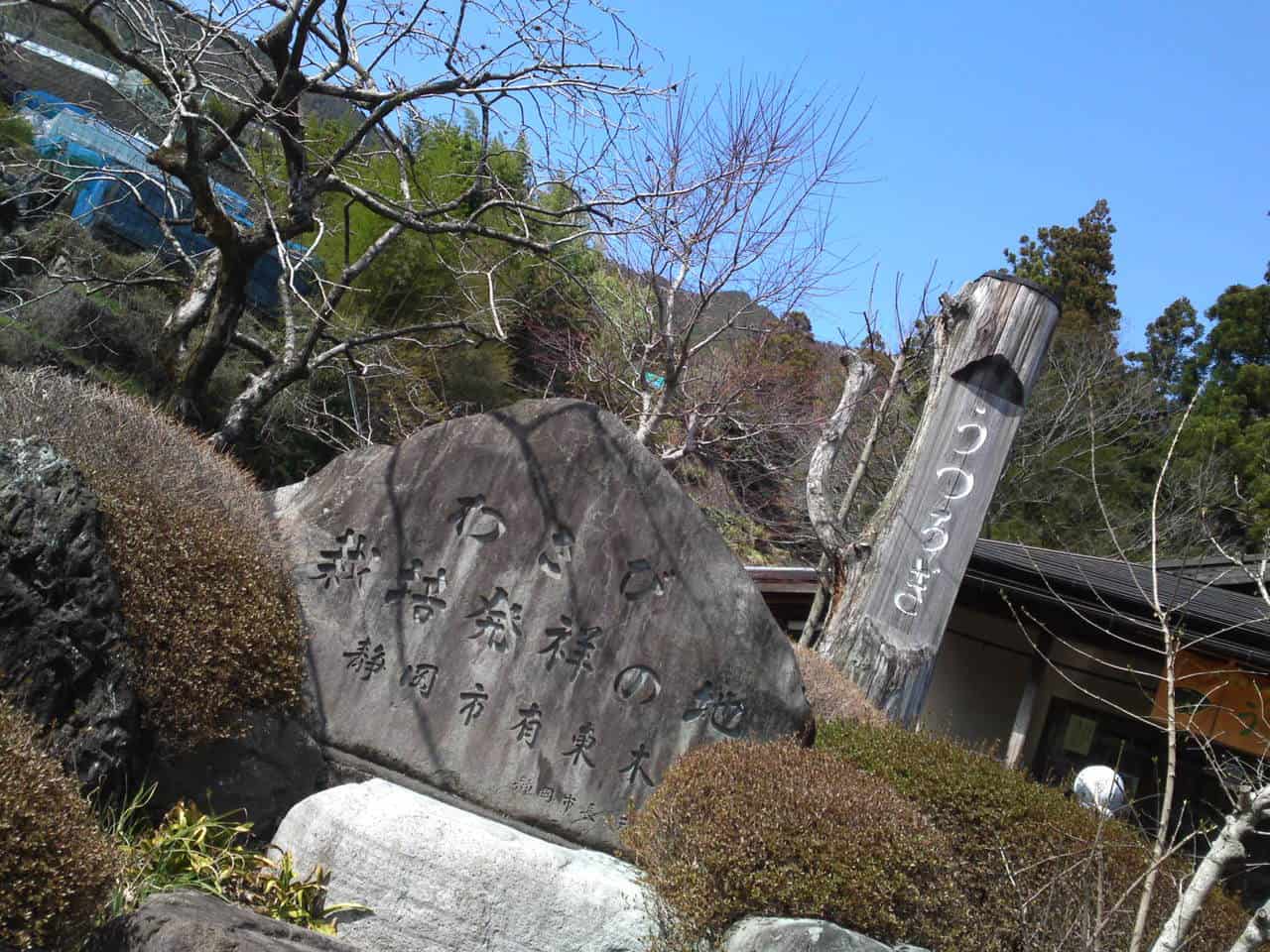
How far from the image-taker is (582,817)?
229 inches

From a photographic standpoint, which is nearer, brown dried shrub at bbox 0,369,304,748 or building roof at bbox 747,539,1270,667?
brown dried shrub at bbox 0,369,304,748

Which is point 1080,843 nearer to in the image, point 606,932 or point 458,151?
point 606,932

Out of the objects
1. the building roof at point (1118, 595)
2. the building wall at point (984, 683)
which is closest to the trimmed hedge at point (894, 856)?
the building roof at point (1118, 595)

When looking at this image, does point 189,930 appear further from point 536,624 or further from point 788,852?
point 536,624

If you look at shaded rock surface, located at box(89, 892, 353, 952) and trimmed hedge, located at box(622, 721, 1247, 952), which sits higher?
trimmed hedge, located at box(622, 721, 1247, 952)

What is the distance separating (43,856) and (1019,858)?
4.31 metres

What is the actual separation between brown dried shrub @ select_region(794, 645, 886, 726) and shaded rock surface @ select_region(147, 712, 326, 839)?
3224mm

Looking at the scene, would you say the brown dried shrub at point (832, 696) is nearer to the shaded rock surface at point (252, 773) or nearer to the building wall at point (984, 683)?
the shaded rock surface at point (252, 773)

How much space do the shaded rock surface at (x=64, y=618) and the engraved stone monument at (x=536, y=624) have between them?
54.6 inches

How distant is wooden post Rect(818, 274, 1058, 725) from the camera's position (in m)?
7.96

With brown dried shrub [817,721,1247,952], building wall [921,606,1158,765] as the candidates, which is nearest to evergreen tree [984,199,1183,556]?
building wall [921,606,1158,765]

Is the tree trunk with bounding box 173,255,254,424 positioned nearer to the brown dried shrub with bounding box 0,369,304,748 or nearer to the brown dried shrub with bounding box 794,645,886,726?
the brown dried shrub with bounding box 0,369,304,748

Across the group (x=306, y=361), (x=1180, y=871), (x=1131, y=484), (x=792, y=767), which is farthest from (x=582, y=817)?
(x=1131, y=484)

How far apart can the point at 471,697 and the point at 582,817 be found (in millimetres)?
889
